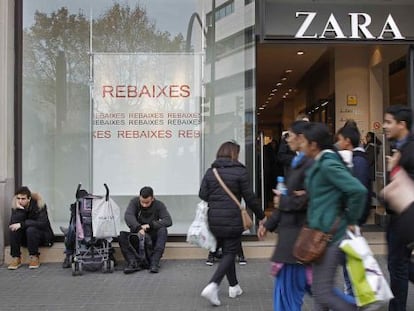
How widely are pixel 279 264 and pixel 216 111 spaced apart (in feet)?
16.2

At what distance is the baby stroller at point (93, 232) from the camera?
7656mm

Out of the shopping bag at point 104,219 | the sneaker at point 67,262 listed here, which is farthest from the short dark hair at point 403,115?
the sneaker at point 67,262

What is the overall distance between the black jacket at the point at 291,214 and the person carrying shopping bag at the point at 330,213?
36 cm

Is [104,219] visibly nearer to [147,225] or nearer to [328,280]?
[147,225]

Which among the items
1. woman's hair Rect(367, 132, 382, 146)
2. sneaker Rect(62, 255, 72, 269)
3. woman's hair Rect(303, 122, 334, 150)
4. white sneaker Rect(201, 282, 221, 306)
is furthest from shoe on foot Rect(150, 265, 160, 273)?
woman's hair Rect(367, 132, 382, 146)

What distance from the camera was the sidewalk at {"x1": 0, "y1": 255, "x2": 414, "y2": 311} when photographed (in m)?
6.17

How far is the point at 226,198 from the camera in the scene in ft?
19.7

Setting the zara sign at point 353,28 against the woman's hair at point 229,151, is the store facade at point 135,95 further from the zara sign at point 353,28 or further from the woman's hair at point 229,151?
the woman's hair at point 229,151

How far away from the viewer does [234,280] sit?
630cm

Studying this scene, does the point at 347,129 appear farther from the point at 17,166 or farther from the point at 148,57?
→ the point at 17,166

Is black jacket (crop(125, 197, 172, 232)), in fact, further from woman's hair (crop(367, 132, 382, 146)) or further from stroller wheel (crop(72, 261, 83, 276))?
woman's hair (crop(367, 132, 382, 146))

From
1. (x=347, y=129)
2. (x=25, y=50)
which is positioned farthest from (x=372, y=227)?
(x=25, y=50)

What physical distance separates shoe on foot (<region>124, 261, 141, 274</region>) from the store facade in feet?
4.95

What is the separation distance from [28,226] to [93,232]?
44.9 inches
